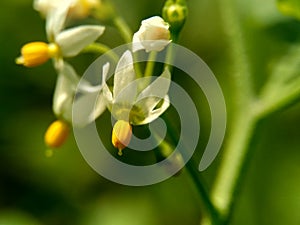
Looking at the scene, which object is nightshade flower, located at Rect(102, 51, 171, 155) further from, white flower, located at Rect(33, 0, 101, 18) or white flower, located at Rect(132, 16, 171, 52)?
white flower, located at Rect(33, 0, 101, 18)

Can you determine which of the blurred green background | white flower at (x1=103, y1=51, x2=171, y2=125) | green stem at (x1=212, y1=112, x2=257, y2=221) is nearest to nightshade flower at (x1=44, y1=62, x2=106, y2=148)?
white flower at (x1=103, y1=51, x2=171, y2=125)

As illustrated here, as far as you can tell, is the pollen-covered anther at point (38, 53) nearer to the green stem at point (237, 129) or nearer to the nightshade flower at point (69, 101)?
the nightshade flower at point (69, 101)

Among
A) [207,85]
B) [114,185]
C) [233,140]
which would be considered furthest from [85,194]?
[233,140]

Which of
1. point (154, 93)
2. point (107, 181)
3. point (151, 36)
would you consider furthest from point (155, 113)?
point (107, 181)

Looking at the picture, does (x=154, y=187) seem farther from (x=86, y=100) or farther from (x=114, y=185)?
(x=86, y=100)

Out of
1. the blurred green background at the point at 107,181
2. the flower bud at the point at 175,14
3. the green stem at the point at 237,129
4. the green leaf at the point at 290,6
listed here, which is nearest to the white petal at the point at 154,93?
the flower bud at the point at 175,14
